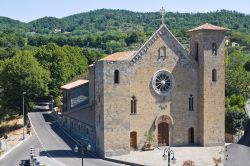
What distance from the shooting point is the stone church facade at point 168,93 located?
45312mm

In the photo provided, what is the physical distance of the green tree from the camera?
67.3 meters

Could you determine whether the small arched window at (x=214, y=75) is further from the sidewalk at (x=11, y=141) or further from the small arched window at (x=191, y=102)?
the sidewalk at (x=11, y=141)

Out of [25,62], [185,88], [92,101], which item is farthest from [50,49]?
[185,88]

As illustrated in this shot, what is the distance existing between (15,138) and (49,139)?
6.45 meters

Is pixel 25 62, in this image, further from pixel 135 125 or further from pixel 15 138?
pixel 135 125

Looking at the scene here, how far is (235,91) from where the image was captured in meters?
69.1

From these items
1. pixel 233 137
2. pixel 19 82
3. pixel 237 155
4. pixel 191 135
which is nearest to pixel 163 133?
pixel 191 135

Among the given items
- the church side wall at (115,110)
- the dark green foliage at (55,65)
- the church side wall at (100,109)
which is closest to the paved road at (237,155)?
the church side wall at (115,110)

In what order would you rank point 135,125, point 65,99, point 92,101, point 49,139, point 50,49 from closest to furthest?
1. point 135,125
2. point 49,139
3. point 92,101
4. point 65,99
5. point 50,49

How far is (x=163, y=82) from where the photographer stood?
47.9 metres

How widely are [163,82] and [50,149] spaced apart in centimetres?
1456

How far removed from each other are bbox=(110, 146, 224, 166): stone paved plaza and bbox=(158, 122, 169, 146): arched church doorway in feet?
3.01

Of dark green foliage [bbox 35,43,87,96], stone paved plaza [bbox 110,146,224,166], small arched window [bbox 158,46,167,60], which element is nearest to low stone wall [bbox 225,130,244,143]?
stone paved plaza [bbox 110,146,224,166]

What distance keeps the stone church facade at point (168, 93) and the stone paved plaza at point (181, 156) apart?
→ 1.13 m
